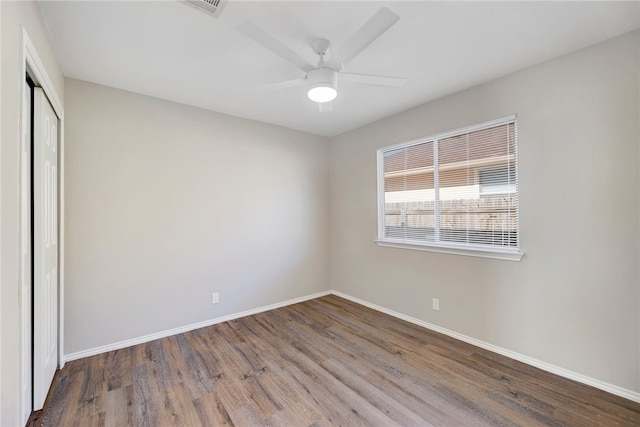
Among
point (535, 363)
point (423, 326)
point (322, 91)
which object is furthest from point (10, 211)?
point (535, 363)

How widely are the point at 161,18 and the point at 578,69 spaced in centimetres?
294

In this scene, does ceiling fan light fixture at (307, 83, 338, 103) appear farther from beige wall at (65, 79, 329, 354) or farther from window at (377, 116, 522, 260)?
beige wall at (65, 79, 329, 354)

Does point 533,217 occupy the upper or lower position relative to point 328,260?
upper

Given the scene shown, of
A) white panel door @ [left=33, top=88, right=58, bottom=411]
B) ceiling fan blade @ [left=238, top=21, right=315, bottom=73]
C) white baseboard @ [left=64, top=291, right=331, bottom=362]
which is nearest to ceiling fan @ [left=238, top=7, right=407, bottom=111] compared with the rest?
ceiling fan blade @ [left=238, top=21, right=315, bottom=73]

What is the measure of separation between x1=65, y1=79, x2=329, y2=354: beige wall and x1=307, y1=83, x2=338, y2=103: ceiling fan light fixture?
177 cm

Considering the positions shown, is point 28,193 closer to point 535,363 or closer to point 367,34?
point 367,34

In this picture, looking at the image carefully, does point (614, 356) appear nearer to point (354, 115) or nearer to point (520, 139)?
point (520, 139)

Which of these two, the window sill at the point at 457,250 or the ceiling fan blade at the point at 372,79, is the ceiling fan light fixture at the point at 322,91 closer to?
the ceiling fan blade at the point at 372,79

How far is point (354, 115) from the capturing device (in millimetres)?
3367

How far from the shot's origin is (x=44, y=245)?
1.84m

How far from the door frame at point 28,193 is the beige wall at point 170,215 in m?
0.14

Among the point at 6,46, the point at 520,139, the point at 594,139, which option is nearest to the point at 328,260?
the point at 520,139

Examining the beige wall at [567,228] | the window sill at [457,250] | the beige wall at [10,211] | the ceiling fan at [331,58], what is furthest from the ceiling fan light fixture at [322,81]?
the window sill at [457,250]

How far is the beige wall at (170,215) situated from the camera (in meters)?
2.45
